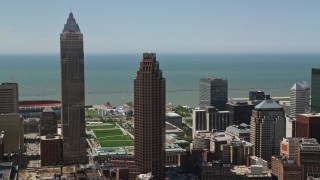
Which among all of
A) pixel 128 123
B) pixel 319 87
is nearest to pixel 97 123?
pixel 128 123

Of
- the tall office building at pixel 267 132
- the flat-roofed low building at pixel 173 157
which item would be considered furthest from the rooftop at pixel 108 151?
the tall office building at pixel 267 132

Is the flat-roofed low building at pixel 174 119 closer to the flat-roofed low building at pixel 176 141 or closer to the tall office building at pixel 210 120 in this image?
the tall office building at pixel 210 120

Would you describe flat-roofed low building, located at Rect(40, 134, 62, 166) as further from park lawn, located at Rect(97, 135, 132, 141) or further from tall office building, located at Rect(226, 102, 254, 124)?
tall office building, located at Rect(226, 102, 254, 124)

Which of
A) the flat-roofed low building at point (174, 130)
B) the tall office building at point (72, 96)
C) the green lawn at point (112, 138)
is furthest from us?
the flat-roofed low building at point (174, 130)

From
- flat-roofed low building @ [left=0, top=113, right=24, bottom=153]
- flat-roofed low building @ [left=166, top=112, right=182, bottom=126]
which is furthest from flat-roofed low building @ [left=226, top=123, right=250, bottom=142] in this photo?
flat-roofed low building @ [left=0, top=113, right=24, bottom=153]

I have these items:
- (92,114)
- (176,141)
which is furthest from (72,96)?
(92,114)

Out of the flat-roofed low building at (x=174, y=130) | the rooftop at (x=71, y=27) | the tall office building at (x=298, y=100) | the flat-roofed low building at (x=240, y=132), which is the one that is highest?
the rooftop at (x=71, y=27)
